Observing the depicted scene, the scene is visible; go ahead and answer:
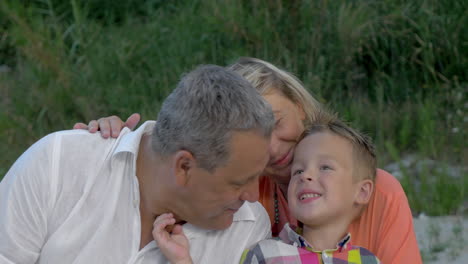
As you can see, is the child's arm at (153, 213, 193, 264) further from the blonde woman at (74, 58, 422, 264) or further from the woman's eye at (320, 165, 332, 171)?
the woman's eye at (320, 165, 332, 171)

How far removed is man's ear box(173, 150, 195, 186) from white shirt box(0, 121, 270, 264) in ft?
0.67

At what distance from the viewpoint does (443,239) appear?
420 centimetres

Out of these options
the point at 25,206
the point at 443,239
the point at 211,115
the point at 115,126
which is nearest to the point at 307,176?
the point at 211,115

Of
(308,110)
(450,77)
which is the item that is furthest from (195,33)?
(308,110)

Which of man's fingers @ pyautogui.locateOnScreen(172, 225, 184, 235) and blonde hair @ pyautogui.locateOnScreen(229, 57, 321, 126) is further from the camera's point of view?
blonde hair @ pyautogui.locateOnScreen(229, 57, 321, 126)

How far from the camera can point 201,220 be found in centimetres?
266

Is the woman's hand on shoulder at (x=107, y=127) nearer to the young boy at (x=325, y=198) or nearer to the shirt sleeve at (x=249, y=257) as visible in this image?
the young boy at (x=325, y=198)

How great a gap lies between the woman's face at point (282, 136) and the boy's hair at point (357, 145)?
0.26ft

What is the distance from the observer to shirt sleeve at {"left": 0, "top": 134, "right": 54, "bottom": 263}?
258cm

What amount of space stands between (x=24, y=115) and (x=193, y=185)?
3561 millimetres

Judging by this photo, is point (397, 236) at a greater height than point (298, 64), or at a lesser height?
greater

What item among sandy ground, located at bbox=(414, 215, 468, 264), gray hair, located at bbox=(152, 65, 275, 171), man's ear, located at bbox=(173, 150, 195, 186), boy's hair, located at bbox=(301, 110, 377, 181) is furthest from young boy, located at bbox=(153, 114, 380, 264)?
sandy ground, located at bbox=(414, 215, 468, 264)

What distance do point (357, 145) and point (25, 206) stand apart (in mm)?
1283

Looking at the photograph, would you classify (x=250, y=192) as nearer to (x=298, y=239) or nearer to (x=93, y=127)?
(x=298, y=239)
